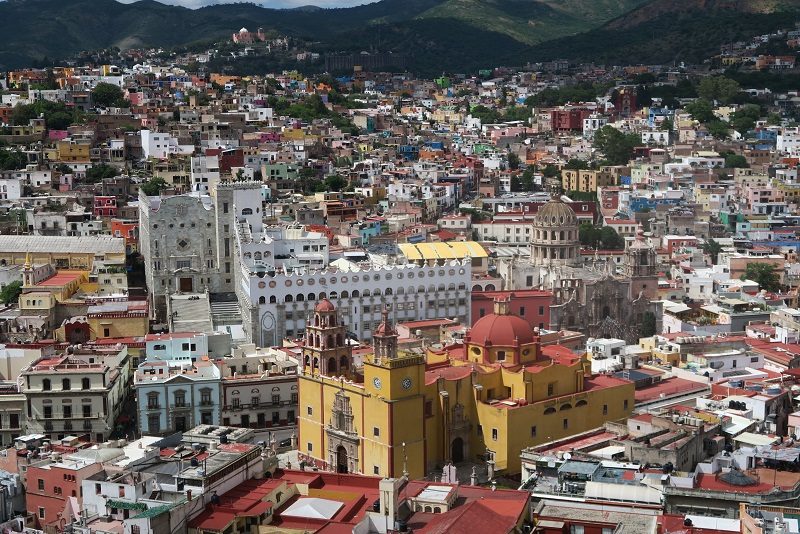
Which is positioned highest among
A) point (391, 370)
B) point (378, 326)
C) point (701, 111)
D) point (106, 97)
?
point (106, 97)

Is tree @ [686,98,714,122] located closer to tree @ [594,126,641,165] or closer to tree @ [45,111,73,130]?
tree @ [594,126,641,165]

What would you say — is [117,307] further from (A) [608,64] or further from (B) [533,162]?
(A) [608,64]

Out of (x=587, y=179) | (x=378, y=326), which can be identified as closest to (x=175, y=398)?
(x=378, y=326)

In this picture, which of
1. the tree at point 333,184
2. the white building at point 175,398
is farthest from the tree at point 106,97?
the white building at point 175,398

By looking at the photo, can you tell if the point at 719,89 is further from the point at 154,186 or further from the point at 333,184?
the point at 154,186

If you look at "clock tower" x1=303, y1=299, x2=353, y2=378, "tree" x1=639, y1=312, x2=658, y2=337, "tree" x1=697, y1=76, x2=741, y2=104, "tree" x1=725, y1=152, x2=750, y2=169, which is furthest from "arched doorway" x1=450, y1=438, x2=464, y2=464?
"tree" x1=697, y1=76, x2=741, y2=104
